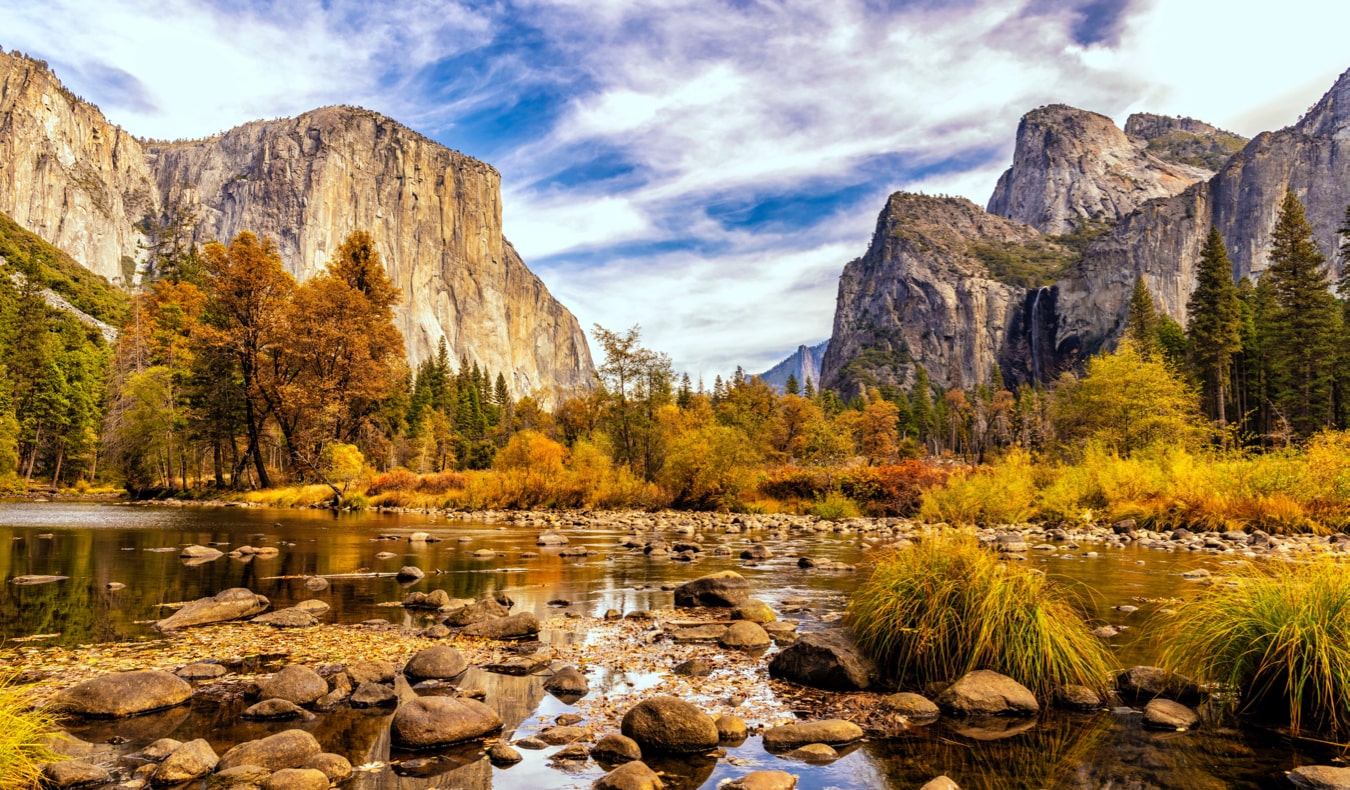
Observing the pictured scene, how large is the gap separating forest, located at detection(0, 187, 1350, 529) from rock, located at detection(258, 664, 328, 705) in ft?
73.4

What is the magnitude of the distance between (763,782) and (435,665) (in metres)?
3.78

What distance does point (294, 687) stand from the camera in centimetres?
621

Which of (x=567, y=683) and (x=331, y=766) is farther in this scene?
(x=567, y=683)

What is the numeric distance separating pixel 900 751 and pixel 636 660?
3232 mm

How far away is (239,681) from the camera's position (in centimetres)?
673

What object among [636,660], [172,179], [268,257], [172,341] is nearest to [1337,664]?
[636,660]

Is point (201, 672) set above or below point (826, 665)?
below

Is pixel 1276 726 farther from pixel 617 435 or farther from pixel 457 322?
pixel 457 322

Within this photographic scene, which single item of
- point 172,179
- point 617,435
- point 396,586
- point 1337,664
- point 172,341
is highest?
point 172,179

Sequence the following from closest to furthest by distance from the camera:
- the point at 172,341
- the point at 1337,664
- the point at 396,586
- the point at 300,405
Answer: the point at 1337,664
the point at 396,586
the point at 300,405
the point at 172,341

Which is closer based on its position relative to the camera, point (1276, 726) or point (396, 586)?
point (1276, 726)

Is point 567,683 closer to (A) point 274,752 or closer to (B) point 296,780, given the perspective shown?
Result: (A) point 274,752

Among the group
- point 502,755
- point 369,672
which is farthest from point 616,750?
point 369,672

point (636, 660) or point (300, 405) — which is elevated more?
point (300, 405)
